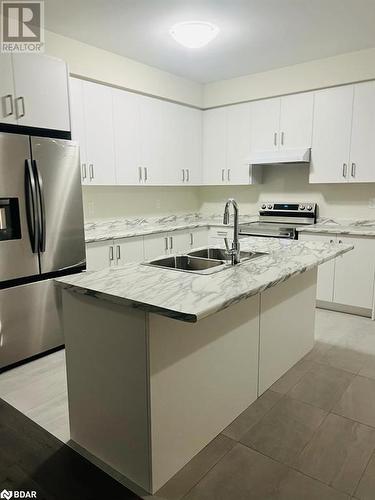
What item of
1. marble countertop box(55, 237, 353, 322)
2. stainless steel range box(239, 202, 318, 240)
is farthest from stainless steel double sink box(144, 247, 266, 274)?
stainless steel range box(239, 202, 318, 240)

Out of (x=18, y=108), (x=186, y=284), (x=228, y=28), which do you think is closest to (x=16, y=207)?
(x=18, y=108)

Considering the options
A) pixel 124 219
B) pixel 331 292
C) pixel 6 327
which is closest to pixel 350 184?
pixel 331 292

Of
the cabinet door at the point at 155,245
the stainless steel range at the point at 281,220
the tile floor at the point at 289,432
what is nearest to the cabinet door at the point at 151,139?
the cabinet door at the point at 155,245

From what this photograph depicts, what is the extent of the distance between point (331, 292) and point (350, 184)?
129 centimetres

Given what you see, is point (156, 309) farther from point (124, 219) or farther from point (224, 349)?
point (124, 219)

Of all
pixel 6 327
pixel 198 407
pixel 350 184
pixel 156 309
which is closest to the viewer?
pixel 156 309

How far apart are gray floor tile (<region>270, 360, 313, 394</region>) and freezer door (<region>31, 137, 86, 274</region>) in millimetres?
1868

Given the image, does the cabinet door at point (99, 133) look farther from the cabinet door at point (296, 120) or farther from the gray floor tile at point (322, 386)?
the gray floor tile at point (322, 386)

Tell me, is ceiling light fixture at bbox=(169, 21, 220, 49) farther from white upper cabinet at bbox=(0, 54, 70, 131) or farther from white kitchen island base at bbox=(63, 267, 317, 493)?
white kitchen island base at bbox=(63, 267, 317, 493)

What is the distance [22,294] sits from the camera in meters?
2.81

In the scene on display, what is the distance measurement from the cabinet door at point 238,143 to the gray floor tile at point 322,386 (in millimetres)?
2737

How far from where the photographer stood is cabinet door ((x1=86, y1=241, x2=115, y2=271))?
3.48m

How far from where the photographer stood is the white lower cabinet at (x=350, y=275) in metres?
3.71

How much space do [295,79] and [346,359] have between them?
122 inches
